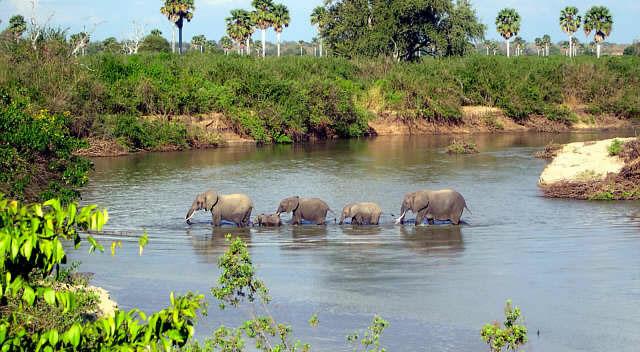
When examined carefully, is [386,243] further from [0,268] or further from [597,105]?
[597,105]

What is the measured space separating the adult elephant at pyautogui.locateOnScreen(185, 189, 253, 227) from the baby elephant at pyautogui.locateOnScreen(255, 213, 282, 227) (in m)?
0.26

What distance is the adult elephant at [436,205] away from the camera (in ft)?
72.7

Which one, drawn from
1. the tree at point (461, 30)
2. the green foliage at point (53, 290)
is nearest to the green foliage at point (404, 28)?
the tree at point (461, 30)

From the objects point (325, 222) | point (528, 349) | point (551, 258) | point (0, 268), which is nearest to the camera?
point (0, 268)

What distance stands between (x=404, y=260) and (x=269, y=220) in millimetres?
5301

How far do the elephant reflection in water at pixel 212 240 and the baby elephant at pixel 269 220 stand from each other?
0.53 m

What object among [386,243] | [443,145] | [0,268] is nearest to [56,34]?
[443,145]

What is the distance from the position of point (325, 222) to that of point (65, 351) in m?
17.5

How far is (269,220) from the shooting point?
22.2 m

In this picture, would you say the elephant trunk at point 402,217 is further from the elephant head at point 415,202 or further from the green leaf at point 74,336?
the green leaf at point 74,336

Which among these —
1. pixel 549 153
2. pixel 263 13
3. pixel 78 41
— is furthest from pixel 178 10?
pixel 549 153

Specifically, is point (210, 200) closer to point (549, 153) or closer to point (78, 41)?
point (549, 153)

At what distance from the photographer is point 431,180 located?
30938 millimetres

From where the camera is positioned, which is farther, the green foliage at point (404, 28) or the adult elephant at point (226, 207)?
the green foliage at point (404, 28)
